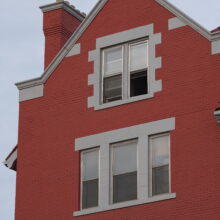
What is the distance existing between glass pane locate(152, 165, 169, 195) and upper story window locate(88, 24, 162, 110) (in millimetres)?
2180

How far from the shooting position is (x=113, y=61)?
29.1 meters

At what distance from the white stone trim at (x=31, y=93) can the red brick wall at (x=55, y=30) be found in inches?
50.8

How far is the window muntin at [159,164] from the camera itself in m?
26.7

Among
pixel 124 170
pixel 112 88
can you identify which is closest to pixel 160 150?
pixel 124 170

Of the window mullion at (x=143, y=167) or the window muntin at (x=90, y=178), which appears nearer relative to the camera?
the window mullion at (x=143, y=167)

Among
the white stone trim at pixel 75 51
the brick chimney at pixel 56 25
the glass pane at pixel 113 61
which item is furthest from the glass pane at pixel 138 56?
the brick chimney at pixel 56 25

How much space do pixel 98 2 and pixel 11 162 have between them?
5.47m

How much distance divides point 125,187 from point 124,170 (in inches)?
20.5

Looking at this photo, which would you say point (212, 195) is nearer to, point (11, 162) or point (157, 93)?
point (157, 93)

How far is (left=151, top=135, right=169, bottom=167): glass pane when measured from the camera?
27.0 meters

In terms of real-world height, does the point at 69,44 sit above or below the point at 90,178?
above

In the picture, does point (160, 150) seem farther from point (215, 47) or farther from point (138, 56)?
point (215, 47)

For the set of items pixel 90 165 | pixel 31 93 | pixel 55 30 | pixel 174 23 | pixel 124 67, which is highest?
pixel 55 30

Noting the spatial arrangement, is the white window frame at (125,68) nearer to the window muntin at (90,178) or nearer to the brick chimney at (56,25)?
the window muntin at (90,178)
